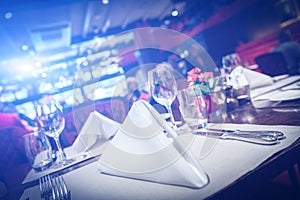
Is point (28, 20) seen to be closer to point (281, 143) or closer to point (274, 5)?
point (281, 143)

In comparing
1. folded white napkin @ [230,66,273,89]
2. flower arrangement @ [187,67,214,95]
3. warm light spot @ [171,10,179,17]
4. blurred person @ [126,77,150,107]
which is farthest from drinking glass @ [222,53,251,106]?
warm light spot @ [171,10,179,17]

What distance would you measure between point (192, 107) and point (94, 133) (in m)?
0.45

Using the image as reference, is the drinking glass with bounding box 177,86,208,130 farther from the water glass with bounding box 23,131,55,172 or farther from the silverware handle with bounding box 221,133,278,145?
the water glass with bounding box 23,131,55,172

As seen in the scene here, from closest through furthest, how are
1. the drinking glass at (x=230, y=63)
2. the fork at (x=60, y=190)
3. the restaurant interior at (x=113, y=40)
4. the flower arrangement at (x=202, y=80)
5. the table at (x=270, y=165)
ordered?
the table at (x=270, y=165), the fork at (x=60, y=190), the flower arrangement at (x=202, y=80), the drinking glass at (x=230, y=63), the restaurant interior at (x=113, y=40)

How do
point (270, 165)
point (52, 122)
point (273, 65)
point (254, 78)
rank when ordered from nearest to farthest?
1. point (270, 165)
2. point (52, 122)
3. point (254, 78)
4. point (273, 65)

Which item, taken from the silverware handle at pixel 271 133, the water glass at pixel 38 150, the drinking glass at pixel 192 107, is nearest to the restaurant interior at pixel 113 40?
the water glass at pixel 38 150

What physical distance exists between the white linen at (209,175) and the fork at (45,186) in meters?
0.02

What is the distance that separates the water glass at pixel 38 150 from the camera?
2.84ft

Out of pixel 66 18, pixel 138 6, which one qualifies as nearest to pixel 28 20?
pixel 66 18

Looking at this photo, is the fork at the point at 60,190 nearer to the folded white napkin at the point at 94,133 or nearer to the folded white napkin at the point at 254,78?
the folded white napkin at the point at 94,133

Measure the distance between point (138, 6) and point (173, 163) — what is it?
698 cm

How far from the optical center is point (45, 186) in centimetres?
62

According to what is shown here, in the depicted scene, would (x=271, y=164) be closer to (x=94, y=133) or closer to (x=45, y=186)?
(x=45, y=186)

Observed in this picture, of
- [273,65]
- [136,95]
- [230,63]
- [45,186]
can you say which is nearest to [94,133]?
[45,186]
